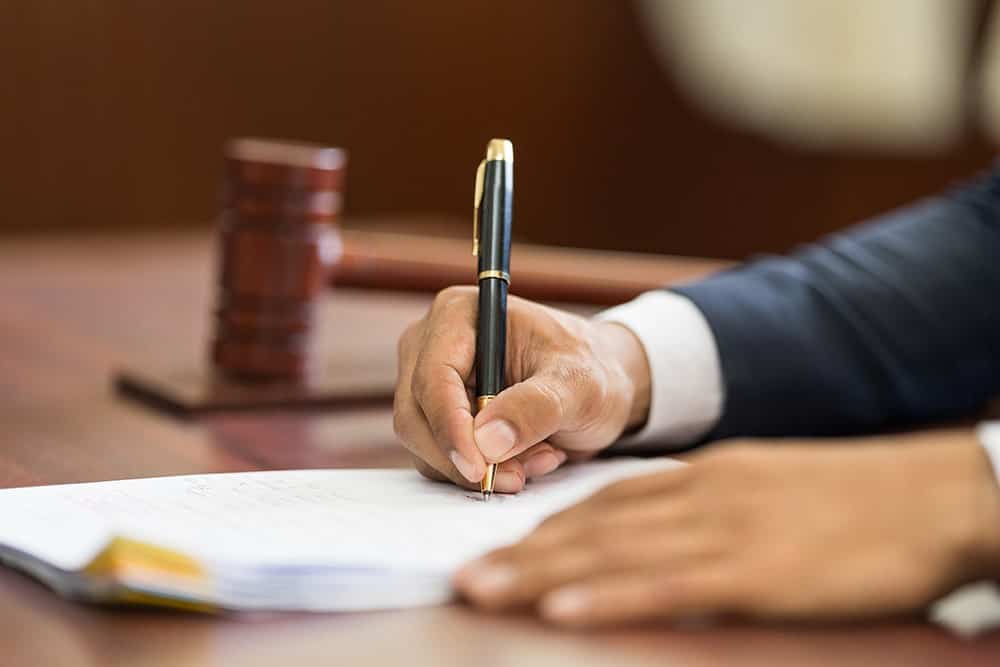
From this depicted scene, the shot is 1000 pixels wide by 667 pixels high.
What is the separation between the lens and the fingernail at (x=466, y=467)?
2.97ft

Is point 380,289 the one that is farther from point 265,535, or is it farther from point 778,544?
point 778,544

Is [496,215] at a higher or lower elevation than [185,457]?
higher

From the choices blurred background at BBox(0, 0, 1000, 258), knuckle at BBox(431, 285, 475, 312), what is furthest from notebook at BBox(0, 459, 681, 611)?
blurred background at BBox(0, 0, 1000, 258)

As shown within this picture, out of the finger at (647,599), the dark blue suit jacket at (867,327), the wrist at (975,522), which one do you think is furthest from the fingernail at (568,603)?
the dark blue suit jacket at (867,327)

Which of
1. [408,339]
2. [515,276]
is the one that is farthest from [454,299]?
[515,276]

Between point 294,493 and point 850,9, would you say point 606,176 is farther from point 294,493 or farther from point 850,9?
point 294,493

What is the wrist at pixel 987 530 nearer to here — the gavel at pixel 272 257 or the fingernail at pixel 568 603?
the fingernail at pixel 568 603

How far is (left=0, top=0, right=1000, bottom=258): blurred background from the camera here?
145 inches

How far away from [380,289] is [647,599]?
90 cm

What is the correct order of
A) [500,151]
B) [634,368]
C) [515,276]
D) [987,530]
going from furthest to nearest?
[515,276] < [634,368] < [500,151] < [987,530]

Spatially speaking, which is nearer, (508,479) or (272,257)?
(508,479)

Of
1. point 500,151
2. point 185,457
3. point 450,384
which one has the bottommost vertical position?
point 185,457

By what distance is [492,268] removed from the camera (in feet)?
3.20

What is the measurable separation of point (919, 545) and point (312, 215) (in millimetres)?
858
